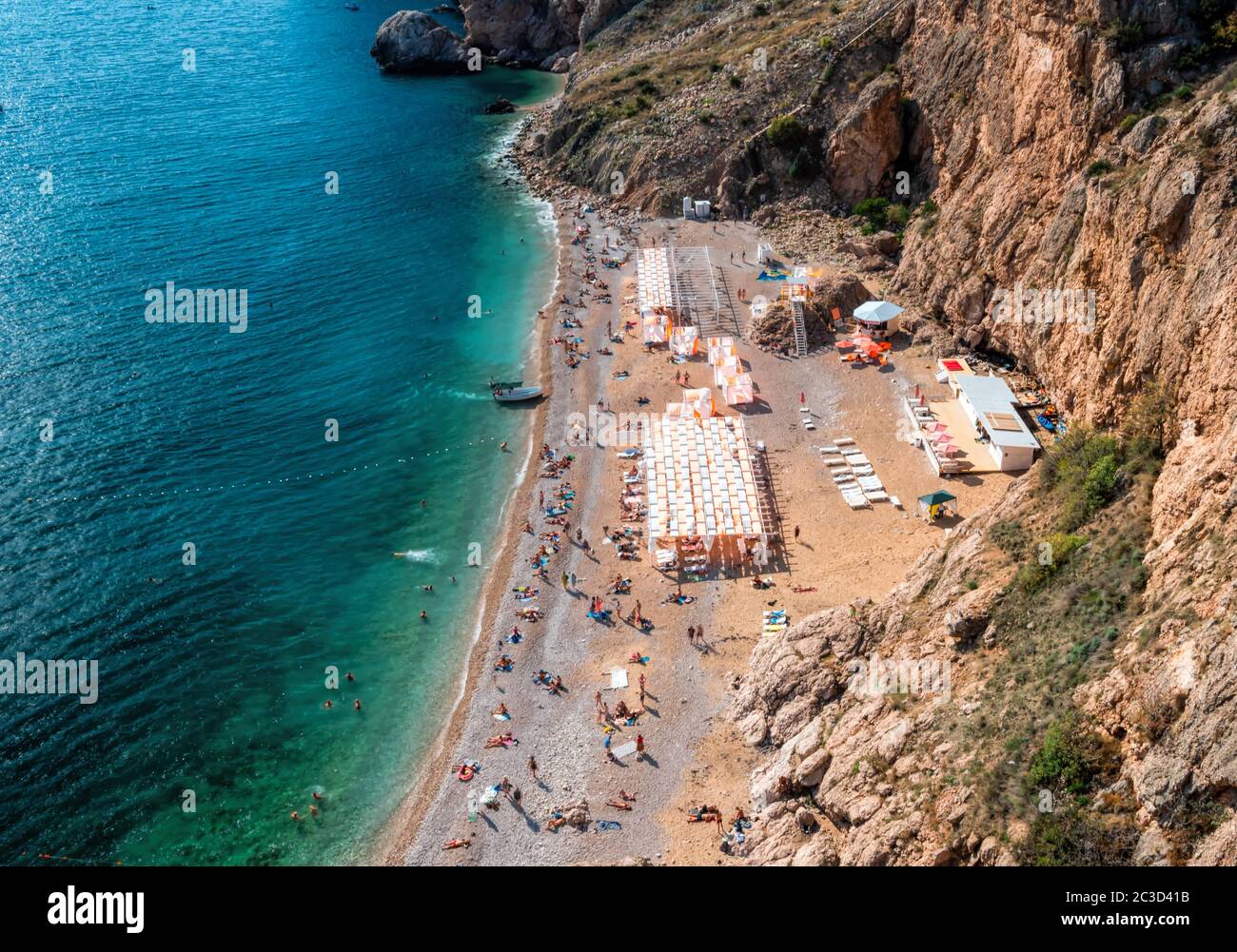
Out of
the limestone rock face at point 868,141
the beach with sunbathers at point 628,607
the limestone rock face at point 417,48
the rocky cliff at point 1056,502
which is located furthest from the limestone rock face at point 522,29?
the beach with sunbathers at point 628,607

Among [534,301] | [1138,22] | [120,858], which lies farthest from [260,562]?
[1138,22]

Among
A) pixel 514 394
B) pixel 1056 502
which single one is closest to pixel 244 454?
pixel 514 394

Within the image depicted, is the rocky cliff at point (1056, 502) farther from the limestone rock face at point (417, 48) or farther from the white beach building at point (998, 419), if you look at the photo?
the limestone rock face at point (417, 48)

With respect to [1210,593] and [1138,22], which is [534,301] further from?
[1210,593]

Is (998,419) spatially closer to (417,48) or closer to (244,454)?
(244,454)

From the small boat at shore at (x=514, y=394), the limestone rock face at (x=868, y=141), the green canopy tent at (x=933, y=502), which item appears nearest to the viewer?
the green canopy tent at (x=933, y=502)
